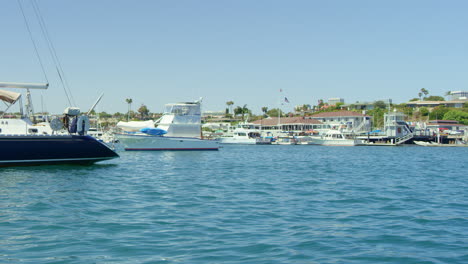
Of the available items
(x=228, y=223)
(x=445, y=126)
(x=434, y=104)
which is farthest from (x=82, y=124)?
(x=434, y=104)

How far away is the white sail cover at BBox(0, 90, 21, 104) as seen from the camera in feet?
77.5

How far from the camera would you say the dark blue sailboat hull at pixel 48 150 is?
21.4 metres

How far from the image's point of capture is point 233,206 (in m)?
12.5

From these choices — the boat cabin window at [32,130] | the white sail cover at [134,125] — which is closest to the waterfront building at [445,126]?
the white sail cover at [134,125]

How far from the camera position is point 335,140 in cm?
8256

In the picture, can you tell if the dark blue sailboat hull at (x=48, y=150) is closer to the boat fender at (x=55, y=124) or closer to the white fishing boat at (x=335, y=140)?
the boat fender at (x=55, y=124)

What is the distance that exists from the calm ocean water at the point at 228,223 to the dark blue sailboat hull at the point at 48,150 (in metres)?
4.40

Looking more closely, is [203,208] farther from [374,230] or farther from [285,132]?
[285,132]

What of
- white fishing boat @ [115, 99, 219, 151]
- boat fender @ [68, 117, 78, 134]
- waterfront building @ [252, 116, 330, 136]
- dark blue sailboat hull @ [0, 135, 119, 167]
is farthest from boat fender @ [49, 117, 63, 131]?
waterfront building @ [252, 116, 330, 136]

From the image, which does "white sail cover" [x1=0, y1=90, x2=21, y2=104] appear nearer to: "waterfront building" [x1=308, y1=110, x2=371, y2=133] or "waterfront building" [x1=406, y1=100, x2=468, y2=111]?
"waterfront building" [x1=308, y1=110, x2=371, y2=133]

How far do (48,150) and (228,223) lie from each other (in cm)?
1581

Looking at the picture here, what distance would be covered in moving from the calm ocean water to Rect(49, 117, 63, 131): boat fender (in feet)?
18.9

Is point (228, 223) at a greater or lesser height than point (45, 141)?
lesser

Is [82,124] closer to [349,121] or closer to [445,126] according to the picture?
[349,121]
